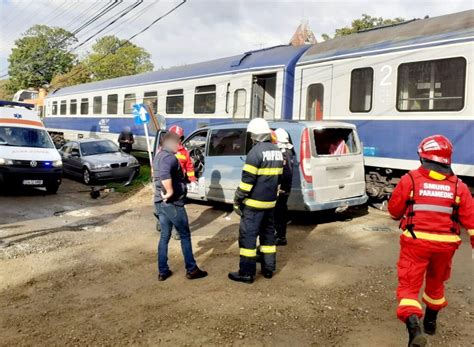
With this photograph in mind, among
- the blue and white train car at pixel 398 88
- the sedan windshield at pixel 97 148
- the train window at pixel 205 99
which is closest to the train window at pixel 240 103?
the train window at pixel 205 99

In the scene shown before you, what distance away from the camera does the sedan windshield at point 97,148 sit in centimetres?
1412

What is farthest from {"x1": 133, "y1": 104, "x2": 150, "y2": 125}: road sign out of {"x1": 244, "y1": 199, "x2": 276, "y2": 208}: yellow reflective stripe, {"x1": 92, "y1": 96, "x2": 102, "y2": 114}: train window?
{"x1": 92, "y1": 96, "x2": 102, "y2": 114}: train window

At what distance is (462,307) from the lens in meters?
4.34

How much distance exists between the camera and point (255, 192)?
482cm

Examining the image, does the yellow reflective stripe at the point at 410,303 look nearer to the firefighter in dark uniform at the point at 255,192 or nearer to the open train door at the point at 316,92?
the firefighter in dark uniform at the point at 255,192

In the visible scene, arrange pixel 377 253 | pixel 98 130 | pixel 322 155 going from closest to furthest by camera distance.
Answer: pixel 377 253
pixel 322 155
pixel 98 130

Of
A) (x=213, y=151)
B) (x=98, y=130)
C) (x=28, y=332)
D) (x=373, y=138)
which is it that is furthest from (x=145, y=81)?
(x=28, y=332)

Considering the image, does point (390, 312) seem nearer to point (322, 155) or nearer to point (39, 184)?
point (322, 155)

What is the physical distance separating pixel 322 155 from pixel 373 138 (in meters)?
1.80

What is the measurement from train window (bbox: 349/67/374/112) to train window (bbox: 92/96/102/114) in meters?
13.8

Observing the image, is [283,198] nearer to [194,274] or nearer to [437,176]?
[194,274]

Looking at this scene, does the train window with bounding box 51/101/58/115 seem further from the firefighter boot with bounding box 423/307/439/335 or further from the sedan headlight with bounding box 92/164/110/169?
the firefighter boot with bounding box 423/307/439/335

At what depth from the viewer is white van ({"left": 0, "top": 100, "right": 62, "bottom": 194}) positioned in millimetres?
10914

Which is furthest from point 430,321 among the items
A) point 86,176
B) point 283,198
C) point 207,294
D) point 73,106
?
point 73,106
